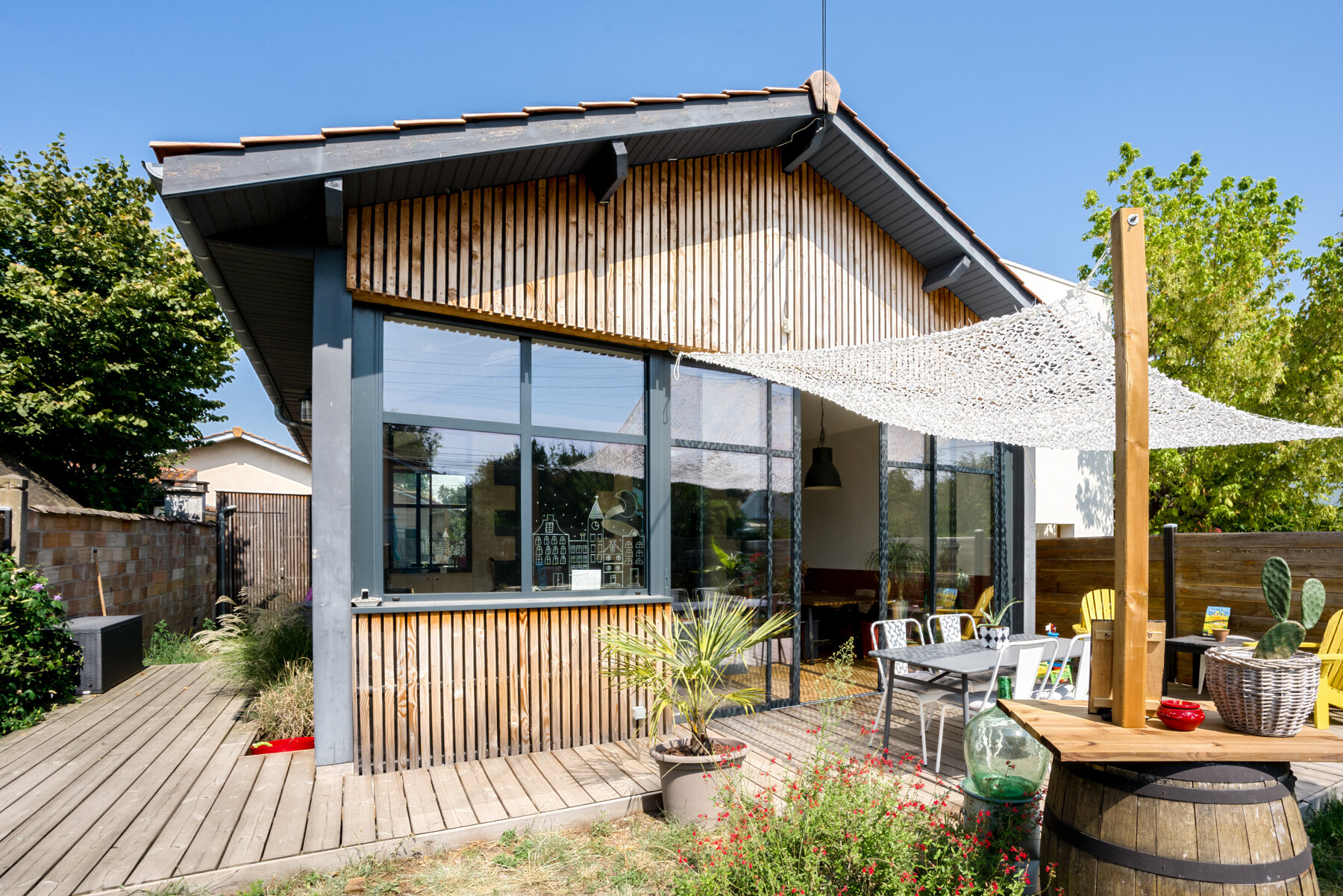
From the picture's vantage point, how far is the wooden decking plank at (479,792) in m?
3.28

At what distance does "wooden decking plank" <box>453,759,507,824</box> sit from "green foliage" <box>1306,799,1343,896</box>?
129 inches

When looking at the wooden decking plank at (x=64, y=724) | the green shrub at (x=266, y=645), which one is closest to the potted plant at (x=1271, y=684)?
the green shrub at (x=266, y=645)

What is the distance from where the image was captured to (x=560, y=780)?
376 cm

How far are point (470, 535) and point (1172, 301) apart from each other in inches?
417

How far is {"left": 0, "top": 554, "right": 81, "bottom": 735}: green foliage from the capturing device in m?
4.61

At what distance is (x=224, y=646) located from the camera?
5.48 m

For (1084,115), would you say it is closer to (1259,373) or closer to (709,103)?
(1259,373)

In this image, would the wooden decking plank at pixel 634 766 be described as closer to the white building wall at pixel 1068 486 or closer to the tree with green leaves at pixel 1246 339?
the white building wall at pixel 1068 486

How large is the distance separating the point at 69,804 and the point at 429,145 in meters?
3.49

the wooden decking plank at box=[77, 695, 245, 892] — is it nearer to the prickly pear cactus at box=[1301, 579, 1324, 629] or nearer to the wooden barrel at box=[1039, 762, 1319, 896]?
the wooden barrel at box=[1039, 762, 1319, 896]

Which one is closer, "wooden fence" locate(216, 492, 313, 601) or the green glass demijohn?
the green glass demijohn

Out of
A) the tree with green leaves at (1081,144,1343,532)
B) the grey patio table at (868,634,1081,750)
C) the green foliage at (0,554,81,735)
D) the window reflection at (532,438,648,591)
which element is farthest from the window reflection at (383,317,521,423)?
the tree with green leaves at (1081,144,1343,532)

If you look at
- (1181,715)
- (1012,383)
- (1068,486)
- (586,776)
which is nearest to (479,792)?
(586,776)

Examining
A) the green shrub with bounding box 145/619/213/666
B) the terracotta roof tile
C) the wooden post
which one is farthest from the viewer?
the green shrub with bounding box 145/619/213/666
